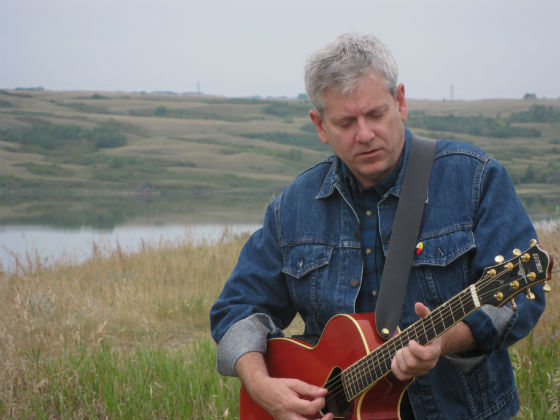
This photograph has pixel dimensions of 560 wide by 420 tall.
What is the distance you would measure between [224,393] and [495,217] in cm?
241

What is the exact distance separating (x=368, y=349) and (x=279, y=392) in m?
0.43

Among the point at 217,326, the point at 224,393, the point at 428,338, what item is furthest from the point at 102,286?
the point at 428,338

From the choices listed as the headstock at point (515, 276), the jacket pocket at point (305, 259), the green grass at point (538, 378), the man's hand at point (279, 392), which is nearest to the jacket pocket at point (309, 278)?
the jacket pocket at point (305, 259)

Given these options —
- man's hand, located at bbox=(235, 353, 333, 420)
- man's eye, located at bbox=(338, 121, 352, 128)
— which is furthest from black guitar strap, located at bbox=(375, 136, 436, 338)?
man's hand, located at bbox=(235, 353, 333, 420)

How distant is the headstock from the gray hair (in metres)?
0.97

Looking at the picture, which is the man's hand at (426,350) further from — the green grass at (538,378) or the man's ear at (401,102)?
the green grass at (538,378)

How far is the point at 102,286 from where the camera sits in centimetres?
775

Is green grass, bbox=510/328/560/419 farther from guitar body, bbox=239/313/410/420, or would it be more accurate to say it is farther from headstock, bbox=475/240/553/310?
headstock, bbox=475/240/553/310

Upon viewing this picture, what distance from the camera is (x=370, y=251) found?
106 inches

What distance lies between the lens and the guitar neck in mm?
2025

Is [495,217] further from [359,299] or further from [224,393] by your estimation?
[224,393]

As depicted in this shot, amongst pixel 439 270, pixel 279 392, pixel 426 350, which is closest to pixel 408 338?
pixel 426 350

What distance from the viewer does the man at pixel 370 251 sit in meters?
2.26

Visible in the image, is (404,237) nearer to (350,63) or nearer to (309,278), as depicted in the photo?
(309,278)
